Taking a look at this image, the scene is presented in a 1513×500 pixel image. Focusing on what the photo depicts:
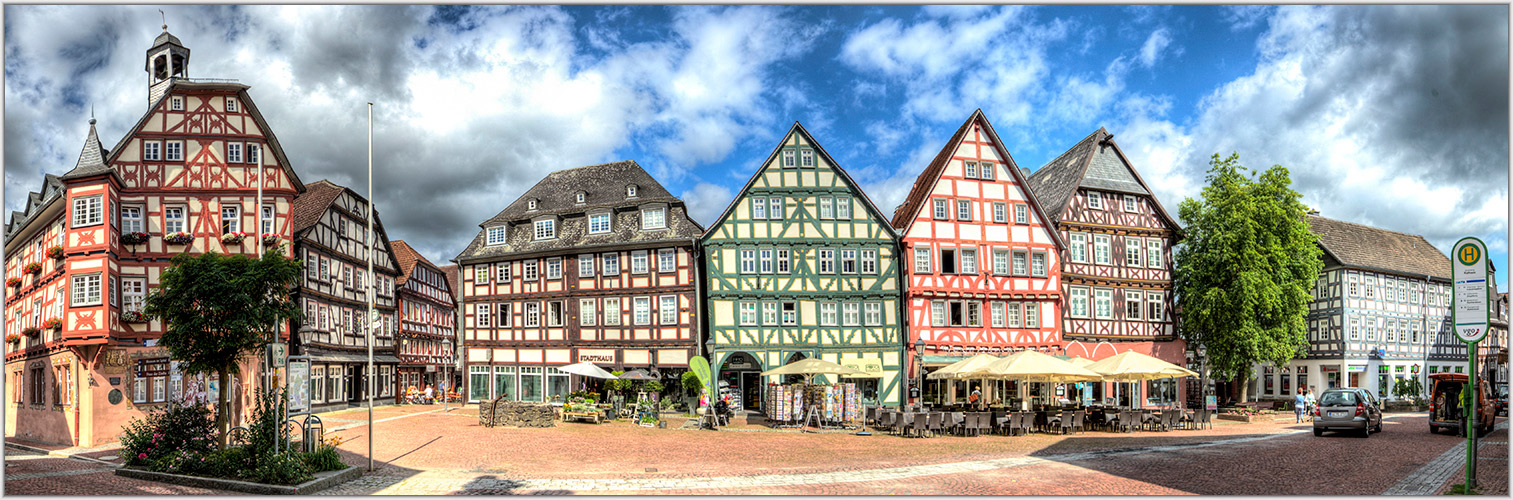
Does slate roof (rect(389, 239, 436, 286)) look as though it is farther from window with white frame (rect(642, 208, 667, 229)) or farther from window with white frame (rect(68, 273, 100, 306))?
window with white frame (rect(68, 273, 100, 306))

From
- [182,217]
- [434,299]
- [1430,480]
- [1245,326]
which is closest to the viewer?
[1430,480]

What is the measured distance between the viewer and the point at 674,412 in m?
35.5

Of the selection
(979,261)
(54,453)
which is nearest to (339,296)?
(54,453)

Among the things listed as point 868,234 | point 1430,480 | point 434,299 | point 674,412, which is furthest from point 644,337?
point 1430,480

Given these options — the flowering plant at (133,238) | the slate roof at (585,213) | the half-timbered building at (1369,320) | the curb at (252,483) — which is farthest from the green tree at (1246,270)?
the flowering plant at (133,238)

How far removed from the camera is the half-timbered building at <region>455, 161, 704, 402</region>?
37.5 metres

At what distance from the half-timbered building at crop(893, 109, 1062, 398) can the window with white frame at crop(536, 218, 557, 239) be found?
46.8 feet

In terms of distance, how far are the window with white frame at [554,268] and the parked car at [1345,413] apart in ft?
86.8

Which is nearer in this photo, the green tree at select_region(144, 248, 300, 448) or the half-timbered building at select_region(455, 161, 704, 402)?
the green tree at select_region(144, 248, 300, 448)

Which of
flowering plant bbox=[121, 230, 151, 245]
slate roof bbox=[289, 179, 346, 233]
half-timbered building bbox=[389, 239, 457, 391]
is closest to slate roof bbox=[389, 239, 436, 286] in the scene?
half-timbered building bbox=[389, 239, 457, 391]

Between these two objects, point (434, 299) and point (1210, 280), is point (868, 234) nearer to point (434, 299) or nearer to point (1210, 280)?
point (1210, 280)

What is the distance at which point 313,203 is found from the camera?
40406 millimetres

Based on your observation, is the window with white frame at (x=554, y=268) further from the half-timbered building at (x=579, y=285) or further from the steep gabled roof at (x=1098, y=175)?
the steep gabled roof at (x=1098, y=175)

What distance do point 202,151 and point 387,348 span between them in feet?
56.9
